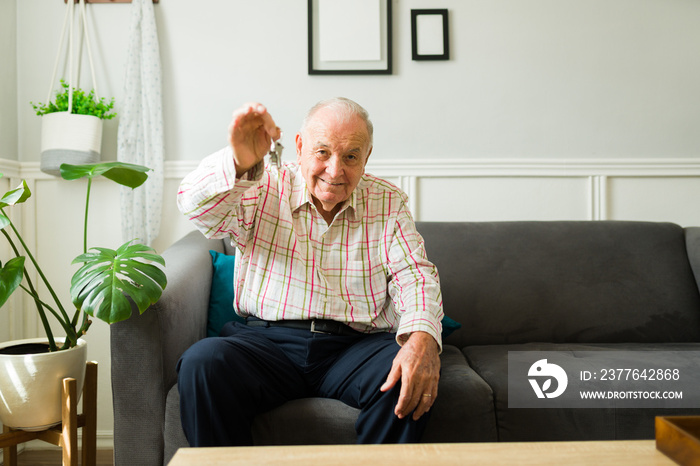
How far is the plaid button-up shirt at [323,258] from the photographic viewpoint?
1.54m

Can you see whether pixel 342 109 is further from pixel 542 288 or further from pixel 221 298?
pixel 542 288

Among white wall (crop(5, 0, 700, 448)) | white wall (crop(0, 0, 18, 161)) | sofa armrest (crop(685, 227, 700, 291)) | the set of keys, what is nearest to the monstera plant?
the set of keys

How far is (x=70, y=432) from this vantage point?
4.94 ft

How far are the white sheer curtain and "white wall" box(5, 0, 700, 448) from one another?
78 mm

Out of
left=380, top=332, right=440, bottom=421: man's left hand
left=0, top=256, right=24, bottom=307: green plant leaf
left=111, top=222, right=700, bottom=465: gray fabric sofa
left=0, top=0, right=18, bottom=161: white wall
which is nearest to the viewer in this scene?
left=380, top=332, right=440, bottom=421: man's left hand

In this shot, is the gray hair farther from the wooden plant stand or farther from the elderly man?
the wooden plant stand

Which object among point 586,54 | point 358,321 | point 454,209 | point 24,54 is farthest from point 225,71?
point 586,54

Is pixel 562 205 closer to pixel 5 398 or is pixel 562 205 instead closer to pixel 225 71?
pixel 225 71

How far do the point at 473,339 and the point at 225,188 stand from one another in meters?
1.10

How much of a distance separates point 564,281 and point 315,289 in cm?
102

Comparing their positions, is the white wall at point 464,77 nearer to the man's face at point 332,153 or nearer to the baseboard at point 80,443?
the man's face at point 332,153

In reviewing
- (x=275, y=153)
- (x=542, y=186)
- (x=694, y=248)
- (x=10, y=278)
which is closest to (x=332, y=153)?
(x=275, y=153)

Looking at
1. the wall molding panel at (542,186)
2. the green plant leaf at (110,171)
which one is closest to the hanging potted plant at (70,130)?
the wall molding panel at (542,186)

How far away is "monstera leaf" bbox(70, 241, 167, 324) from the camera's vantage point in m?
1.32
